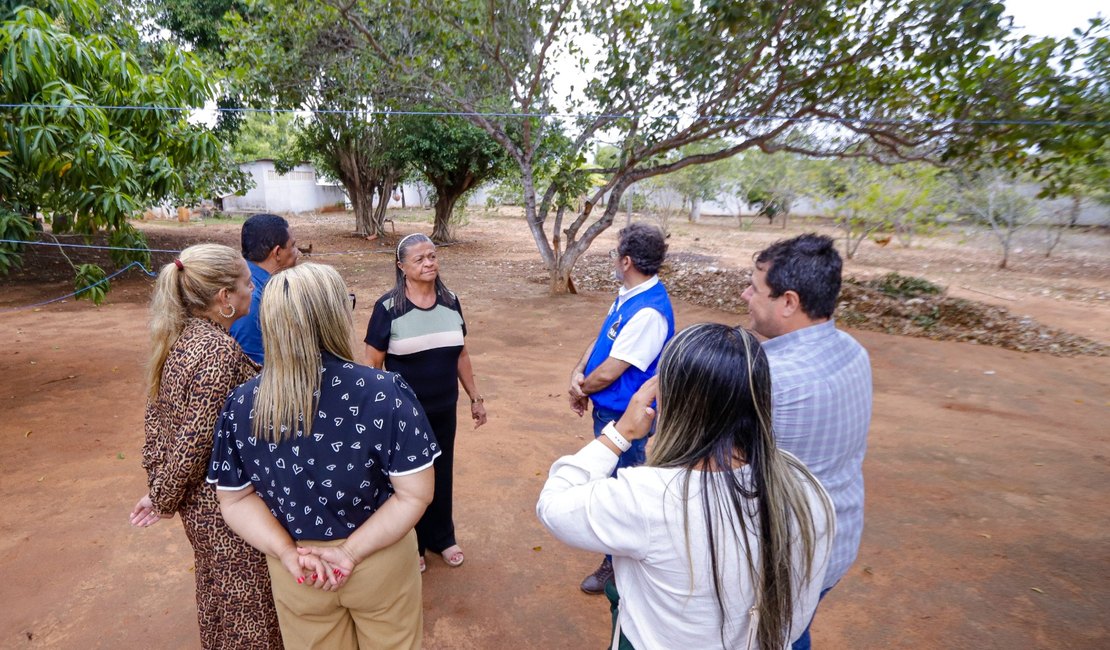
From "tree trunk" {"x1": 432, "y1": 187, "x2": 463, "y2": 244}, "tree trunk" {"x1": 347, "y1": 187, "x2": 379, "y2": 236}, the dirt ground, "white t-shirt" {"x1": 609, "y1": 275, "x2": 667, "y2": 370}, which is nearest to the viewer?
"white t-shirt" {"x1": 609, "y1": 275, "x2": 667, "y2": 370}

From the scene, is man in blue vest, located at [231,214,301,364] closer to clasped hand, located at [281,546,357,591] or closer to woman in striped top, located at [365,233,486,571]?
woman in striped top, located at [365,233,486,571]

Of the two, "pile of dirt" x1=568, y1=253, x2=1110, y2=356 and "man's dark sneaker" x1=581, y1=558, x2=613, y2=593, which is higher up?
"pile of dirt" x1=568, y1=253, x2=1110, y2=356

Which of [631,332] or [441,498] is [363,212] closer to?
[441,498]

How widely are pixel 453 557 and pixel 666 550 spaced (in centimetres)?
239

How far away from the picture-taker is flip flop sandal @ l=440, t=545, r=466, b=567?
3.27 m

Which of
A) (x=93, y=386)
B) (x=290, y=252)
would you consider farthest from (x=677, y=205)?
(x=290, y=252)

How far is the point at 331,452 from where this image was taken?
1.56m

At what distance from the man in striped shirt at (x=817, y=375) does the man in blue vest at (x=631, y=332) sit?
663 millimetres

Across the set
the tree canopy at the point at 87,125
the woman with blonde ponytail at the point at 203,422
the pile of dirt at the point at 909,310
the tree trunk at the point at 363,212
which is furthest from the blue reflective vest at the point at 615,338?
the tree trunk at the point at 363,212

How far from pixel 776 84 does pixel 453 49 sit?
486 centimetres

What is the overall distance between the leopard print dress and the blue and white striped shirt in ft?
4.97

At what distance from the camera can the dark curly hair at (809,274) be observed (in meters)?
1.70

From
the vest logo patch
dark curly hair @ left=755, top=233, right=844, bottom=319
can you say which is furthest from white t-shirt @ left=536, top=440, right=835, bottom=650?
the vest logo patch

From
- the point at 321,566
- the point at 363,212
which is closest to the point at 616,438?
the point at 321,566
